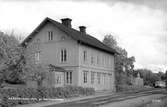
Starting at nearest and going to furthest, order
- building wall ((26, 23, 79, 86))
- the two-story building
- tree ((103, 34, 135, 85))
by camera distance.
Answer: the two-story building
building wall ((26, 23, 79, 86))
tree ((103, 34, 135, 85))

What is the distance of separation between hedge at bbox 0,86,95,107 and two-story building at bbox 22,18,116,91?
5.68 meters

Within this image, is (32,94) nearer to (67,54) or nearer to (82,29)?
(67,54)

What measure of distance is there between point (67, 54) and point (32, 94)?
1563 centimetres

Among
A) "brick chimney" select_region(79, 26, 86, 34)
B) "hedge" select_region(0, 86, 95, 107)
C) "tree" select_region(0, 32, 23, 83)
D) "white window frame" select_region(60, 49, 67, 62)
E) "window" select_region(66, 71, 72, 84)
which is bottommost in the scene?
"hedge" select_region(0, 86, 95, 107)

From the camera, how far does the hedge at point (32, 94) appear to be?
1900 cm

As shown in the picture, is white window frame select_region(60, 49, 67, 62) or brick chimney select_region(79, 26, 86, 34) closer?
white window frame select_region(60, 49, 67, 62)

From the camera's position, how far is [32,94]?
22.1 m

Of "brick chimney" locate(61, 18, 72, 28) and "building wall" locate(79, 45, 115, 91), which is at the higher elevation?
"brick chimney" locate(61, 18, 72, 28)

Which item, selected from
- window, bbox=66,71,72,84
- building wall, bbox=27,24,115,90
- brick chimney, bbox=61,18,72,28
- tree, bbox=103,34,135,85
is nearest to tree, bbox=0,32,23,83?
building wall, bbox=27,24,115,90

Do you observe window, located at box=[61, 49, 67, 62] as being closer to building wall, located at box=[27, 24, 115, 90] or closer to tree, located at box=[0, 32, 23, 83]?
building wall, located at box=[27, 24, 115, 90]

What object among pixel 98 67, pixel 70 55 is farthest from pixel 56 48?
pixel 98 67

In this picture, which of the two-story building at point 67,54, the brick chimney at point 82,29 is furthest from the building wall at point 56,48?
the brick chimney at point 82,29

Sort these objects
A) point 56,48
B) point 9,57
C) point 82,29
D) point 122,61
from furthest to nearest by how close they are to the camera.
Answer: point 122,61, point 82,29, point 56,48, point 9,57

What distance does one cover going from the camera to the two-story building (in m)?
36.1
